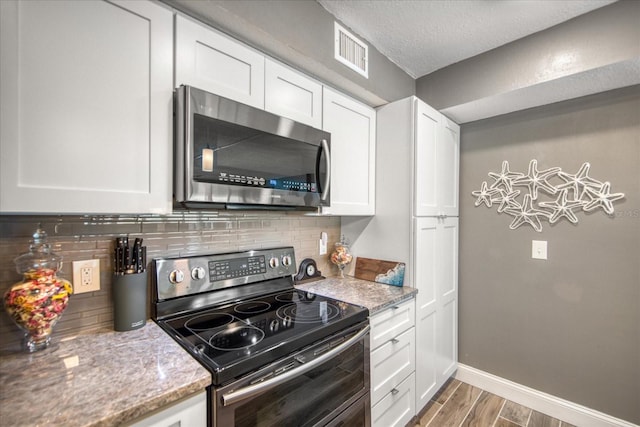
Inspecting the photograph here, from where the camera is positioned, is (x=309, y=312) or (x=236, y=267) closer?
(x=309, y=312)

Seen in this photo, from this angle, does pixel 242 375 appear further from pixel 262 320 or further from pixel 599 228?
pixel 599 228

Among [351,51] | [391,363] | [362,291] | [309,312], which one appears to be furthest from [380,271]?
[351,51]

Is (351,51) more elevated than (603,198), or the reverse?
(351,51)

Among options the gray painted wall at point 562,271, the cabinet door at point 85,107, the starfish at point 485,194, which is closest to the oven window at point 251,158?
the cabinet door at point 85,107

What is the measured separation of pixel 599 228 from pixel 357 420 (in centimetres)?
186

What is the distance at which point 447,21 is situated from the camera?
5.47 ft

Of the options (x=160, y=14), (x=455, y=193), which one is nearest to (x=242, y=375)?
(x=160, y=14)

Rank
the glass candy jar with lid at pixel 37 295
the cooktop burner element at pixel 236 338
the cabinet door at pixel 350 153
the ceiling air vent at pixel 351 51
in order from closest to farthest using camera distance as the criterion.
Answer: the glass candy jar with lid at pixel 37 295 → the cooktop burner element at pixel 236 338 → the ceiling air vent at pixel 351 51 → the cabinet door at pixel 350 153

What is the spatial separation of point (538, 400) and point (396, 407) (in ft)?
3.75

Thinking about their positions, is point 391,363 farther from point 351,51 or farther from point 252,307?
point 351,51

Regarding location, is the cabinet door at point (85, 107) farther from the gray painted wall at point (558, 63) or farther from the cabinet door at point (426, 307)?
the gray painted wall at point (558, 63)

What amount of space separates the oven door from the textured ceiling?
164 centimetres

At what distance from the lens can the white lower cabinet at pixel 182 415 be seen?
2.53 feet

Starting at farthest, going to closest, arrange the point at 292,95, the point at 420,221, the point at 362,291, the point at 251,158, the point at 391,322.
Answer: the point at 420,221 → the point at 362,291 → the point at 391,322 → the point at 292,95 → the point at 251,158
